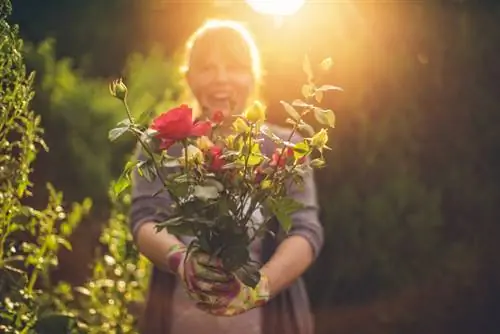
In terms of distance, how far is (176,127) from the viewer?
8.28 feet

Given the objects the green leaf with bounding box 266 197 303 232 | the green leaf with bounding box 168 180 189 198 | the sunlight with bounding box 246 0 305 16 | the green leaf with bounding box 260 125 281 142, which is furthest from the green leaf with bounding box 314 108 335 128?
the sunlight with bounding box 246 0 305 16

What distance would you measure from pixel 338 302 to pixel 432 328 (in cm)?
35

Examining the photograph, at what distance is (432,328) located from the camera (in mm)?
3924

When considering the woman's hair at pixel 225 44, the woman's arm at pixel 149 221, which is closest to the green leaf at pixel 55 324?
the woman's arm at pixel 149 221

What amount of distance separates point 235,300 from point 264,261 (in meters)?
0.47

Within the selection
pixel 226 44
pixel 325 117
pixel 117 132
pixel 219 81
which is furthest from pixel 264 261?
pixel 117 132

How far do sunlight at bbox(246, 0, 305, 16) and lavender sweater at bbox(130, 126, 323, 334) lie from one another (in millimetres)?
939

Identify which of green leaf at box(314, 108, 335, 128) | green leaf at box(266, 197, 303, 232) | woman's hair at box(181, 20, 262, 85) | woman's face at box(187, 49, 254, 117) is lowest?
green leaf at box(266, 197, 303, 232)

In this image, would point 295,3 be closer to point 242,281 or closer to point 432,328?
point 432,328

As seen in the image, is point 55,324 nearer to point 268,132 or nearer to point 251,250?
point 251,250

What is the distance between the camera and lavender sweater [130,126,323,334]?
129 inches

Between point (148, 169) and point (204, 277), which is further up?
point (148, 169)

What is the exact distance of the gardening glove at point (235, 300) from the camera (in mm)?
2789

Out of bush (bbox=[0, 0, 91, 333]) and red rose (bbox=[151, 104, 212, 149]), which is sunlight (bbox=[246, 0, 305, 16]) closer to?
bush (bbox=[0, 0, 91, 333])
